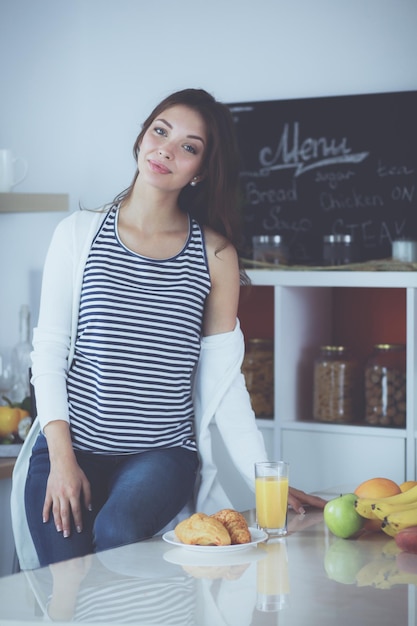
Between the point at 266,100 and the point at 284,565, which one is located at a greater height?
the point at 266,100

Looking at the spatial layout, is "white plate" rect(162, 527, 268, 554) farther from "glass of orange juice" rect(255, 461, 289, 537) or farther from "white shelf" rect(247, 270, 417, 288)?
"white shelf" rect(247, 270, 417, 288)

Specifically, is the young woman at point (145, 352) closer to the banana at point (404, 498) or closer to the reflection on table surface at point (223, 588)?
the banana at point (404, 498)

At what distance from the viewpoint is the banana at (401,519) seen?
4.75 feet

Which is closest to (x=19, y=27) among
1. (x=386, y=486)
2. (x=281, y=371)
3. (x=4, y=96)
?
(x=4, y=96)

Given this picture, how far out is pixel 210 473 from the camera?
201 cm

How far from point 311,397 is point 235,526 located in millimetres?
1456

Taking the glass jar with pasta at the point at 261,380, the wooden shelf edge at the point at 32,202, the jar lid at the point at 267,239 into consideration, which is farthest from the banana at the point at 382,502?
the wooden shelf edge at the point at 32,202

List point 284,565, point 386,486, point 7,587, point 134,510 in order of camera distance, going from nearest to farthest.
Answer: point 7,587
point 284,565
point 386,486
point 134,510

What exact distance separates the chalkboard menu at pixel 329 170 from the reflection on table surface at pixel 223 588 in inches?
57.7

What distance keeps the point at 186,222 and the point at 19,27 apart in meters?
1.54

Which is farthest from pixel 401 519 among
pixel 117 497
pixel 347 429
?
pixel 347 429

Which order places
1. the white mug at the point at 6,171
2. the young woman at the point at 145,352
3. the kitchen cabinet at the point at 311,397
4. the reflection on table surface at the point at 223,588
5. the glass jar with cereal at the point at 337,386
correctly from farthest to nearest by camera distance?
the white mug at the point at 6,171 < the glass jar with cereal at the point at 337,386 < the kitchen cabinet at the point at 311,397 < the young woman at the point at 145,352 < the reflection on table surface at the point at 223,588

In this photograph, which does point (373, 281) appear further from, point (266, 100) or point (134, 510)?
point (134, 510)

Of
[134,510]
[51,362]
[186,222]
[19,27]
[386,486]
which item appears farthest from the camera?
[19,27]
